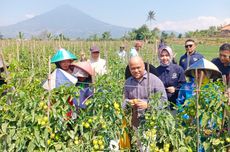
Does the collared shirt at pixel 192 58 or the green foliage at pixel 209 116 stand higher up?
the collared shirt at pixel 192 58

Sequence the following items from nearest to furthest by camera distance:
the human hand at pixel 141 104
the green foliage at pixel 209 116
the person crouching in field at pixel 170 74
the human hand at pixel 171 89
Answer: the green foliage at pixel 209 116 < the human hand at pixel 141 104 < the human hand at pixel 171 89 < the person crouching in field at pixel 170 74

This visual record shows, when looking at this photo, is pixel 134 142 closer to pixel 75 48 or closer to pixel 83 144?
pixel 83 144

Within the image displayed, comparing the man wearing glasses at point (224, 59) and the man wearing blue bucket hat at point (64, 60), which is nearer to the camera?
the man wearing blue bucket hat at point (64, 60)

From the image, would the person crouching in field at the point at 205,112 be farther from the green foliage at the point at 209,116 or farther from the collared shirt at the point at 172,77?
the collared shirt at the point at 172,77

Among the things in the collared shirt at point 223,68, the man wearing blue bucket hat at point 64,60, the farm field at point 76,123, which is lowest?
the farm field at point 76,123

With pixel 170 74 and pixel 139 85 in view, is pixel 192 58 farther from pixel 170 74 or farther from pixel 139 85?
pixel 139 85

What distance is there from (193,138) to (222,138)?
0.80ft

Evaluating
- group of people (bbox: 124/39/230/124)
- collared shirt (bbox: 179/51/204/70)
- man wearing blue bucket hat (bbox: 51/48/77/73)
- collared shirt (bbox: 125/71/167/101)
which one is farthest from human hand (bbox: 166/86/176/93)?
collared shirt (bbox: 179/51/204/70)

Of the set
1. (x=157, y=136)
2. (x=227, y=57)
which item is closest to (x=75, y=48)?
(x=227, y=57)

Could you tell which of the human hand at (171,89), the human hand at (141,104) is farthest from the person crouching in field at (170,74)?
the human hand at (141,104)

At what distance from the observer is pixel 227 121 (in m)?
2.76

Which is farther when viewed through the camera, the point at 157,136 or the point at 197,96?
the point at 157,136

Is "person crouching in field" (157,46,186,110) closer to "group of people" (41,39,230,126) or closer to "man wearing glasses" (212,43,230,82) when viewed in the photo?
"group of people" (41,39,230,126)

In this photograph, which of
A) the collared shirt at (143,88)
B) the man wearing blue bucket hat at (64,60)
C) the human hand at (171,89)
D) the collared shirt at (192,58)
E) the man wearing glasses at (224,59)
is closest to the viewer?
the collared shirt at (143,88)
